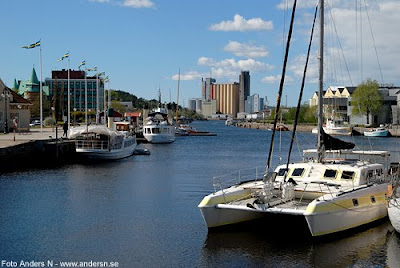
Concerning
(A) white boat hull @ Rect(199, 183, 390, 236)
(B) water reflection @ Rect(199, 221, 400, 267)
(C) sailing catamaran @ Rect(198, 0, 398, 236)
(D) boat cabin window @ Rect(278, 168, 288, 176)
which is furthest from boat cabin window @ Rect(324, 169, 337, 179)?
(B) water reflection @ Rect(199, 221, 400, 267)

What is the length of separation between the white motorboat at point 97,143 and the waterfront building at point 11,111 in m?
17.4

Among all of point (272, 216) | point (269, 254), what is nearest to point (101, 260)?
point (269, 254)

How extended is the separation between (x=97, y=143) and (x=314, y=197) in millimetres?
38375

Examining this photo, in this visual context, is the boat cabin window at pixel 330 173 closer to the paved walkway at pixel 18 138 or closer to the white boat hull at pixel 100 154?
the paved walkway at pixel 18 138

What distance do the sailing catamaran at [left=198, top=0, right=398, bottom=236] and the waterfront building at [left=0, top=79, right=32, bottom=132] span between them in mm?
→ 54422

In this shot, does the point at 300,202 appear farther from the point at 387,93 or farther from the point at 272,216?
the point at 387,93

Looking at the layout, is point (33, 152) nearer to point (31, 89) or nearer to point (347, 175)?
point (347, 175)

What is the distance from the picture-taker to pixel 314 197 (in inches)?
961

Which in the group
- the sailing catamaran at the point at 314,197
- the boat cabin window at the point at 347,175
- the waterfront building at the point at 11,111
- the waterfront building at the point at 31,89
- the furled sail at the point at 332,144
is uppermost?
the waterfront building at the point at 31,89

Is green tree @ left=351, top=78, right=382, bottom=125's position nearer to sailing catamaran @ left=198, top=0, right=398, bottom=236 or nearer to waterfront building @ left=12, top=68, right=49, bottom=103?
waterfront building @ left=12, top=68, right=49, bottom=103

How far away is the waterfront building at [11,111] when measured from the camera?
74.0 metres

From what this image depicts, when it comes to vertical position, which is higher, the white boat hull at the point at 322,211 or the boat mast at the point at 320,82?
the boat mast at the point at 320,82

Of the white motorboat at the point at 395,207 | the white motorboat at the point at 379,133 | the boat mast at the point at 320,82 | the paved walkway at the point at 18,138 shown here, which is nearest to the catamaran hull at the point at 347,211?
the white motorboat at the point at 395,207

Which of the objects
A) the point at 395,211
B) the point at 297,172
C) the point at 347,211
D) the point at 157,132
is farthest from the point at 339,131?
the point at 395,211
